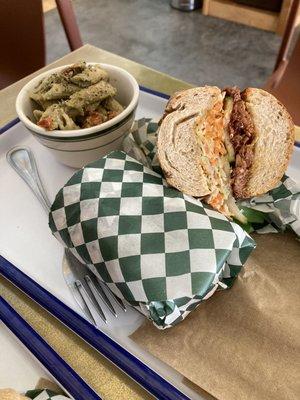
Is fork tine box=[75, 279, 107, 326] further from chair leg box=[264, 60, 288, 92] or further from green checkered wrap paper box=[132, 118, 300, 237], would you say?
chair leg box=[264, 60, 288, 92]

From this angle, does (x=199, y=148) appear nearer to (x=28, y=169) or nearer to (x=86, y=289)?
(x=86, y=289)

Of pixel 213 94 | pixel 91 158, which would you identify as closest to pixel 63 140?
pixel 91 158

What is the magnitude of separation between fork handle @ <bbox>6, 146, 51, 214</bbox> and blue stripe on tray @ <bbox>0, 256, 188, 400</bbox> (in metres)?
0.21

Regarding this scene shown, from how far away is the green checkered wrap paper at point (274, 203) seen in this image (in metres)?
0.85

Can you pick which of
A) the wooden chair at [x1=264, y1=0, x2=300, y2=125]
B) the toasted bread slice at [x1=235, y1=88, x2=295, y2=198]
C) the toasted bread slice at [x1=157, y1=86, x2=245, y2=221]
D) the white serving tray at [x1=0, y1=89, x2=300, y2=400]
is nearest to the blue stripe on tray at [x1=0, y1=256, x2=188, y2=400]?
the white serving tray at [x1=0, y1=89, x2=300, y2=400]

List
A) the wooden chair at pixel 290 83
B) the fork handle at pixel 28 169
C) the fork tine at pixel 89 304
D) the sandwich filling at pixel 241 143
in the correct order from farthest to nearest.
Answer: the wooden chair at pixel 290 83 < the fork handle at pixel 28 169 < the sandwich filling at pixel 241 143 < the fork tine at pixel 89 304

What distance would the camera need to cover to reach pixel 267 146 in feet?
2.92

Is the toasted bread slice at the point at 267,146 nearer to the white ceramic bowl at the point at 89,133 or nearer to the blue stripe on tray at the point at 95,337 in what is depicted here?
the white ceramic bowl at the point at 89,133

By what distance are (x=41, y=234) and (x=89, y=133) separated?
0.27 meters

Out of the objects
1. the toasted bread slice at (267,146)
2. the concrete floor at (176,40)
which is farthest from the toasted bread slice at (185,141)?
the concrete floor at (176,40)

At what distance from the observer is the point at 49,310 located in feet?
2.62

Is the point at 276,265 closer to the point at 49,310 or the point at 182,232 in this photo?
the point at 182,232

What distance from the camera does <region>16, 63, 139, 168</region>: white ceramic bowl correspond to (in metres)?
0.91

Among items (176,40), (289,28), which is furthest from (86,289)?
(176,40)
